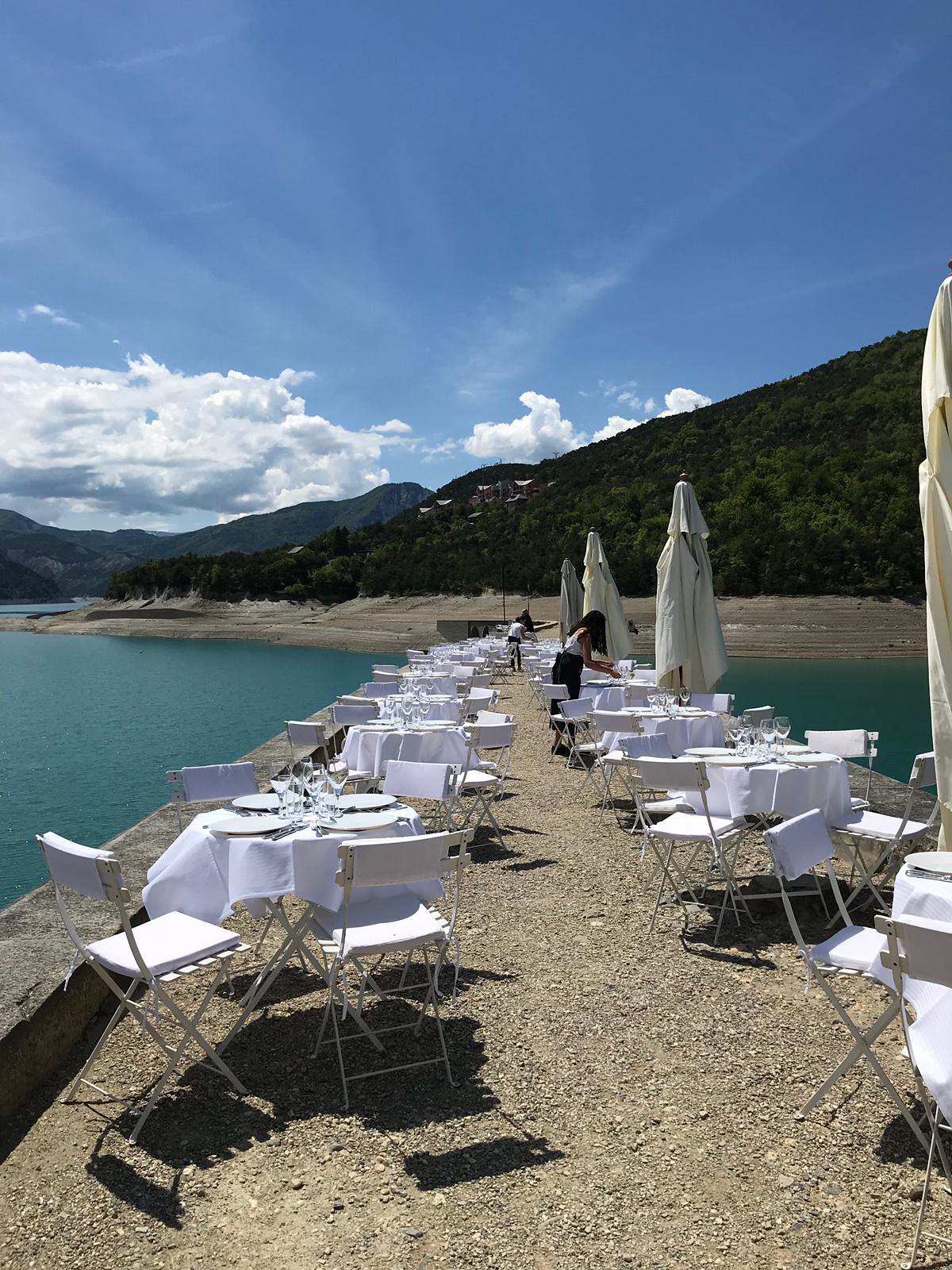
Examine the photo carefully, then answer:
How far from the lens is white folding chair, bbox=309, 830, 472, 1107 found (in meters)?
3.03

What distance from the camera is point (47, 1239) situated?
2355 millimetres

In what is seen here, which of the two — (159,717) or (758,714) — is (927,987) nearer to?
(758,714)

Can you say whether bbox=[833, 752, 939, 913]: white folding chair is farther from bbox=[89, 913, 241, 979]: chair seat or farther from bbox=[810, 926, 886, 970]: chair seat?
bbox=[89, 913, 241, 979]: chair seat

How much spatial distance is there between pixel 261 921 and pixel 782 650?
1203 inches

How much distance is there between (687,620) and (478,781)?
3400mm

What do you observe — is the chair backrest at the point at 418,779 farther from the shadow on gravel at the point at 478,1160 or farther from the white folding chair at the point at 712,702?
the white folding chair at the point at 712,702

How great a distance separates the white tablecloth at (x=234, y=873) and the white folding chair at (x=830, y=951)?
55.6 inches

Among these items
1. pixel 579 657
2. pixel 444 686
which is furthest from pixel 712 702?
pixel 444 686

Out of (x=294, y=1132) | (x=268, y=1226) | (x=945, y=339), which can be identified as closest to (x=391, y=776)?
(x=294, y=1132)

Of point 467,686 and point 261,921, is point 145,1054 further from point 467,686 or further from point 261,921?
point 467,686

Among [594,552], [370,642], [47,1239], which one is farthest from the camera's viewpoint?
[370,642]

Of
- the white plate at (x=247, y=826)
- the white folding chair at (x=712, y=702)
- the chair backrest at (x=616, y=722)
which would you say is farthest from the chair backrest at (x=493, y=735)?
the white plate at (x=247, y=826)

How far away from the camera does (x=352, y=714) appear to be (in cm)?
921

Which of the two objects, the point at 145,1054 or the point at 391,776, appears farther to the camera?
the point at 391,776
